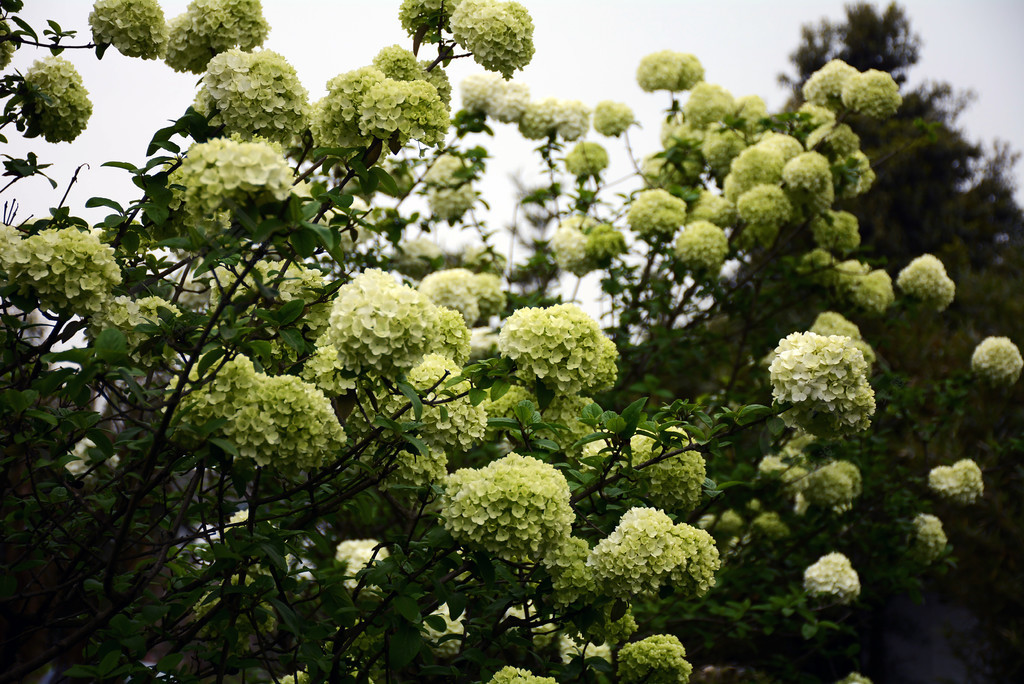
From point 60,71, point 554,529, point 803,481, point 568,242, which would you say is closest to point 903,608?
point 803,481

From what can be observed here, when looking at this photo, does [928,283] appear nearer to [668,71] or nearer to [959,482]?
[959,482]

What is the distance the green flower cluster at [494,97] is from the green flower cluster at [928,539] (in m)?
3.81

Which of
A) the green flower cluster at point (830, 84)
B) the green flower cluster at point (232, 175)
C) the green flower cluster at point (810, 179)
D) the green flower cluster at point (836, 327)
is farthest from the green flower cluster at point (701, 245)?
the green flower cluster at point (232, 175)

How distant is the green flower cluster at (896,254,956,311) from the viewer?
5.29 metres

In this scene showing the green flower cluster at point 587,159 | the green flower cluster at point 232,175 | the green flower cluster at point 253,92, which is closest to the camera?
the green flower cluster at point 232,175

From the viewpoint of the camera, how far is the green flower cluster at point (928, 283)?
17.4ft

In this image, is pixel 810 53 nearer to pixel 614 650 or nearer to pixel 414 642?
pixel 614 650

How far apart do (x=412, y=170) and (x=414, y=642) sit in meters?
3.98

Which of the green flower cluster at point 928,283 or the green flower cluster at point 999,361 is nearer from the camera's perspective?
the green flower cluster at point 999,361

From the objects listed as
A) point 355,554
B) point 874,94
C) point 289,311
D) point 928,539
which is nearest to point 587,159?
point 874,94

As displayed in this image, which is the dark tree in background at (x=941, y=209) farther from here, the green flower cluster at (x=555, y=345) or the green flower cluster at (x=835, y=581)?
the green flower cluster at (x=555, y=345)

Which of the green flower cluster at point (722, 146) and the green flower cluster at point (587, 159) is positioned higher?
the green flower cluster at point (722, 146)

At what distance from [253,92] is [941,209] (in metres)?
13.4

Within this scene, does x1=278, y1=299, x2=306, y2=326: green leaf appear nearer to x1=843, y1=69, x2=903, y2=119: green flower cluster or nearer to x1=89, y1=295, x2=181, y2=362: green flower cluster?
x1=89, y1=295, x2=181, y2=362: green flower cluster
